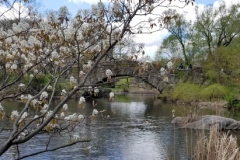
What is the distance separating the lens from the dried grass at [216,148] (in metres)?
7.24

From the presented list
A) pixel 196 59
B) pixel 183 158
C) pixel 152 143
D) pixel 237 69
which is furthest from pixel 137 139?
pixel 196 59

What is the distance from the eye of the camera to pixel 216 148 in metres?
7.95

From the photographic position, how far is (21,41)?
19.5 ft

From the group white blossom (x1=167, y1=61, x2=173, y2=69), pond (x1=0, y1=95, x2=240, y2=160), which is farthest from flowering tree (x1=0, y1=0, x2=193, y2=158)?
pond (x1=0, y1=95, x2=240, y2=160)

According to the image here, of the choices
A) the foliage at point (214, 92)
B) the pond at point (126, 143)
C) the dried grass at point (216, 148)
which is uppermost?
the foliage at point (214, 92)

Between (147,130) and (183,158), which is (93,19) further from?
(147,130)

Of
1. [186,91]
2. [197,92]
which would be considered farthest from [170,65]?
[186,91]

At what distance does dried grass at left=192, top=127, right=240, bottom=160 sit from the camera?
285 inches

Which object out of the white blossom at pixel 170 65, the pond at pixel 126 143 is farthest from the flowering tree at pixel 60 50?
the pond at pixel 126 143

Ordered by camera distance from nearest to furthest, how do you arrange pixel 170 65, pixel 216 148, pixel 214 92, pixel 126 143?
pixel 170 65 < pixel 216 148 < pixel 126 143 < pixel 214 92

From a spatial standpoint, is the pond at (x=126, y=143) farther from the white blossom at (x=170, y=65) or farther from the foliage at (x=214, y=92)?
the foliage at (x=214, y=92)

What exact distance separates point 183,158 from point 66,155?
3594 mm

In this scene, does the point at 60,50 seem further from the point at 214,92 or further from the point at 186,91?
the point at 186,91

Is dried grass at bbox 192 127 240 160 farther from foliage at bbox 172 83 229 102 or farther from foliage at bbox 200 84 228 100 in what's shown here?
foliage at bbox 200 84 228 100
